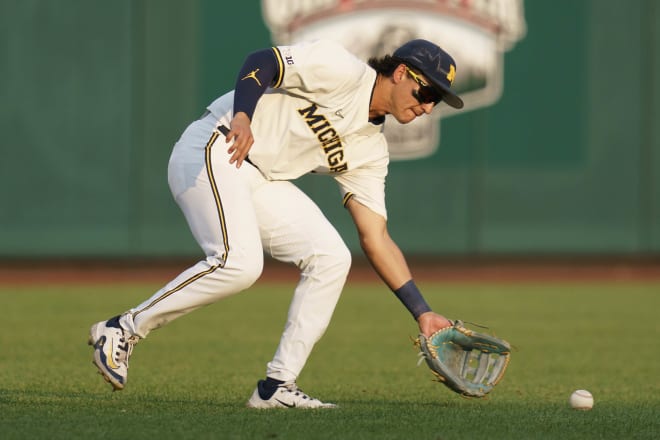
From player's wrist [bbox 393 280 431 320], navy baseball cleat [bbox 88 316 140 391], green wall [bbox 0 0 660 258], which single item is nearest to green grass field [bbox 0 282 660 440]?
navy baseball cleat [bbox 88 316 140 391]

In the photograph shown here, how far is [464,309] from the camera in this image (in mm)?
11555

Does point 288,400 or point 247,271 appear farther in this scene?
point 288,400

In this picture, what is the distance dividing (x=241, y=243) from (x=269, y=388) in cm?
69

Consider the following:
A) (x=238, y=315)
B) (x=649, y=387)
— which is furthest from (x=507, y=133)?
(x=649, y=387)

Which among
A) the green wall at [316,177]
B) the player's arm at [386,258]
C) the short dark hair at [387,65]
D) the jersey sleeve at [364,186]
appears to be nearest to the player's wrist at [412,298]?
the player's arm at [386,258]

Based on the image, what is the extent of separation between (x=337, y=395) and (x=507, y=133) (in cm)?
1068

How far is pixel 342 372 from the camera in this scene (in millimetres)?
7316

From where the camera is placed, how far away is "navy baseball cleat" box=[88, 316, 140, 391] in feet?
17.0

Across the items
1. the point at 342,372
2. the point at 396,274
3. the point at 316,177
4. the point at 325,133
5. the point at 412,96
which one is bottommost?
the point at 316,177

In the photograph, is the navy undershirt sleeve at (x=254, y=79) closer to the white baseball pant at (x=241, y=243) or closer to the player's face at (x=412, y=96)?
the white baseball pant at (x=241, y=243)

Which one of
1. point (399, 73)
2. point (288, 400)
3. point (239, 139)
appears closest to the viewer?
point (239, 139)

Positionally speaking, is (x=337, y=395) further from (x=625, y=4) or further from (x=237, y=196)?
(x=625, y=4)

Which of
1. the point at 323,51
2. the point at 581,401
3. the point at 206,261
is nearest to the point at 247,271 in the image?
the point at 206,261

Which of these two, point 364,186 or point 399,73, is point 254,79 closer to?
point 399,73
